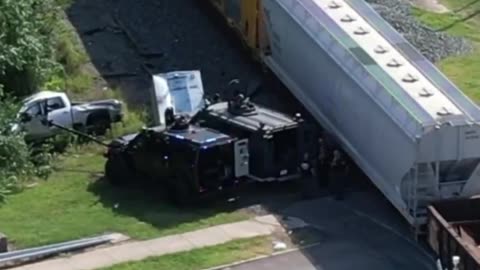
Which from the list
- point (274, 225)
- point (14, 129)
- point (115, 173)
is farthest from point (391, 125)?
point (14, 129)

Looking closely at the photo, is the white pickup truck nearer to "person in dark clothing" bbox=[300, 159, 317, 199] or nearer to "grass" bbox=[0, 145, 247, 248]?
"grass" bbox=[0, 145, 247, 248]

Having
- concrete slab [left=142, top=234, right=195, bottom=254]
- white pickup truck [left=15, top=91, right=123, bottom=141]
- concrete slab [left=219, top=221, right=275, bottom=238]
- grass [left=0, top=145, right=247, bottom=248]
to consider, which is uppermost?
white pickup truck [left=15, top=91, right=123, bottom=141]

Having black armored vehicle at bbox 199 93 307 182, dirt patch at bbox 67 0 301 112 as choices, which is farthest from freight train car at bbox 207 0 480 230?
dirt patch at bbox 67 0 301 112

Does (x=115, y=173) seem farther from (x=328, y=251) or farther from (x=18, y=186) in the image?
(x=328, y=251)

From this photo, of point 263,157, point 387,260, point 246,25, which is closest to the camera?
point 387,260

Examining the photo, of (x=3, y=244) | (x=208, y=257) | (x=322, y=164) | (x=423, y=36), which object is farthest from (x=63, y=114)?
(x=423, y=36)

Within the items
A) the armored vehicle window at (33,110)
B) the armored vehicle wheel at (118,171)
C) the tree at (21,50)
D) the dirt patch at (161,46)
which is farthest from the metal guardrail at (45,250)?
the dirt patch at (161,46)
